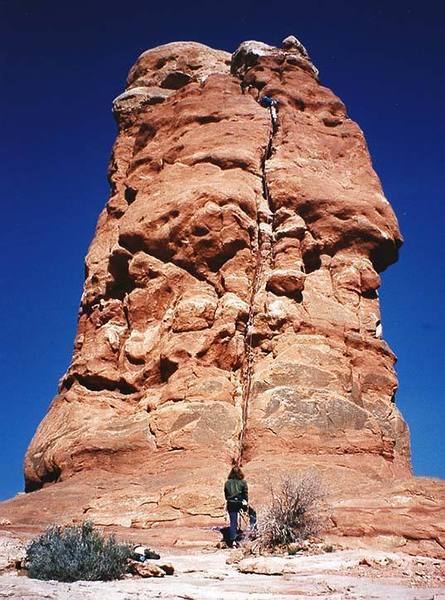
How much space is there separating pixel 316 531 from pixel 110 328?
15.1 meters

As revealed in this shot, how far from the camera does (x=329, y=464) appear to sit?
1850 cm

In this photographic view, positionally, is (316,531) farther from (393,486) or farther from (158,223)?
(158,223)

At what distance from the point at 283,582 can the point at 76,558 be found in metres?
2.97

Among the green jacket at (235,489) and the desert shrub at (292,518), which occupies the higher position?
the green jacket at (235,489)

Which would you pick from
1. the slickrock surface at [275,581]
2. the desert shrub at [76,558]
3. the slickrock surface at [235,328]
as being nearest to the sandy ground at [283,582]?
the slickrock surface at [275,581]

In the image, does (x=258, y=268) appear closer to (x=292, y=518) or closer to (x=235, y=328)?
(x=235, y=328)

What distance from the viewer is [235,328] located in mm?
22422

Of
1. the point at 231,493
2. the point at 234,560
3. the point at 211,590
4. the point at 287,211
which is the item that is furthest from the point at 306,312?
the point at 211,590

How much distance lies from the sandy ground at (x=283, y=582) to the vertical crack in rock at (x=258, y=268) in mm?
8976

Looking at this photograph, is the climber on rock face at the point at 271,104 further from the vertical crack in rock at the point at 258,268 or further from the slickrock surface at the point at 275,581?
the slickrock surface at the point at 275,581

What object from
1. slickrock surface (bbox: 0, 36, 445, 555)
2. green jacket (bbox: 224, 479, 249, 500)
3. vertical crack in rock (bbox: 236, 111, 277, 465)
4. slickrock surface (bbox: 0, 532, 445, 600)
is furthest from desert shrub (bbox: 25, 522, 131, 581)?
vertical crack in rock (bbox: 236, 111, 277, 465)

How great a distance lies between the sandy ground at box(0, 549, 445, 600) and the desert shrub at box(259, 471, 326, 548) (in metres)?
1.04

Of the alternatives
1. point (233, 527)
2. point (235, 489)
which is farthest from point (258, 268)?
point (233, 527)

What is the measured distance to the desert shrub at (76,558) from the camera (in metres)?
8.55
